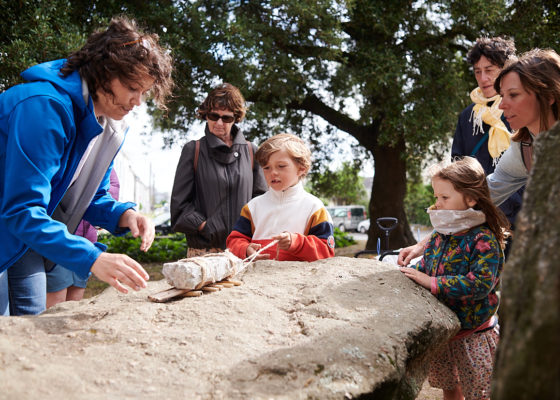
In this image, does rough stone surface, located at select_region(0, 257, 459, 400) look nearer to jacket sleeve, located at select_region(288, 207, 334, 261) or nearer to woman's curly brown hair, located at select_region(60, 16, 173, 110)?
jacket sleeve, located at select_region(288, 207, 334, 261)

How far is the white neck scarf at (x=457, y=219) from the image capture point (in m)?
2.56

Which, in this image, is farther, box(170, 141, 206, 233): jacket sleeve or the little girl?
box(170, 141, 206, 233): jacket sleeve

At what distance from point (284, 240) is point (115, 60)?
142 centimetres

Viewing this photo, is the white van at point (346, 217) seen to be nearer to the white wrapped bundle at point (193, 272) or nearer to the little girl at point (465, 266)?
the little girl at point (465, 266)

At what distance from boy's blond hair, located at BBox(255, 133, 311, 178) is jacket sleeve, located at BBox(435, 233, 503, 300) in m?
1.31

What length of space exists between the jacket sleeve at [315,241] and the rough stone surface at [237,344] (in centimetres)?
57

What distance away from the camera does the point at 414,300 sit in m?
2.36

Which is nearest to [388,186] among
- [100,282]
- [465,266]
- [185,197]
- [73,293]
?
[100,282]

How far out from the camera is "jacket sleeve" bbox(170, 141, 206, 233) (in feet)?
12.0

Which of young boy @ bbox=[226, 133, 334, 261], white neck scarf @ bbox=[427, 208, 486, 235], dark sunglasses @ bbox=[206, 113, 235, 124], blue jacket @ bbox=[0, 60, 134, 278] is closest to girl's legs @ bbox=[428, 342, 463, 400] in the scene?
white neck scarf @ bbox=[427, 208, 486, 235]

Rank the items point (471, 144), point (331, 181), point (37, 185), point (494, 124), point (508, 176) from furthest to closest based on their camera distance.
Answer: point (331, 181)
point (471, 144)
point (494, 124)
point (508, 176)
point (37, 185)

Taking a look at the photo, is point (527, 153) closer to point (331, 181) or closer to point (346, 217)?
point (331, 181)

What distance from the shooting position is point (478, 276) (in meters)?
2.41

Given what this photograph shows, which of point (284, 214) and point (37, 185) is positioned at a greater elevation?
point (37, 185)
